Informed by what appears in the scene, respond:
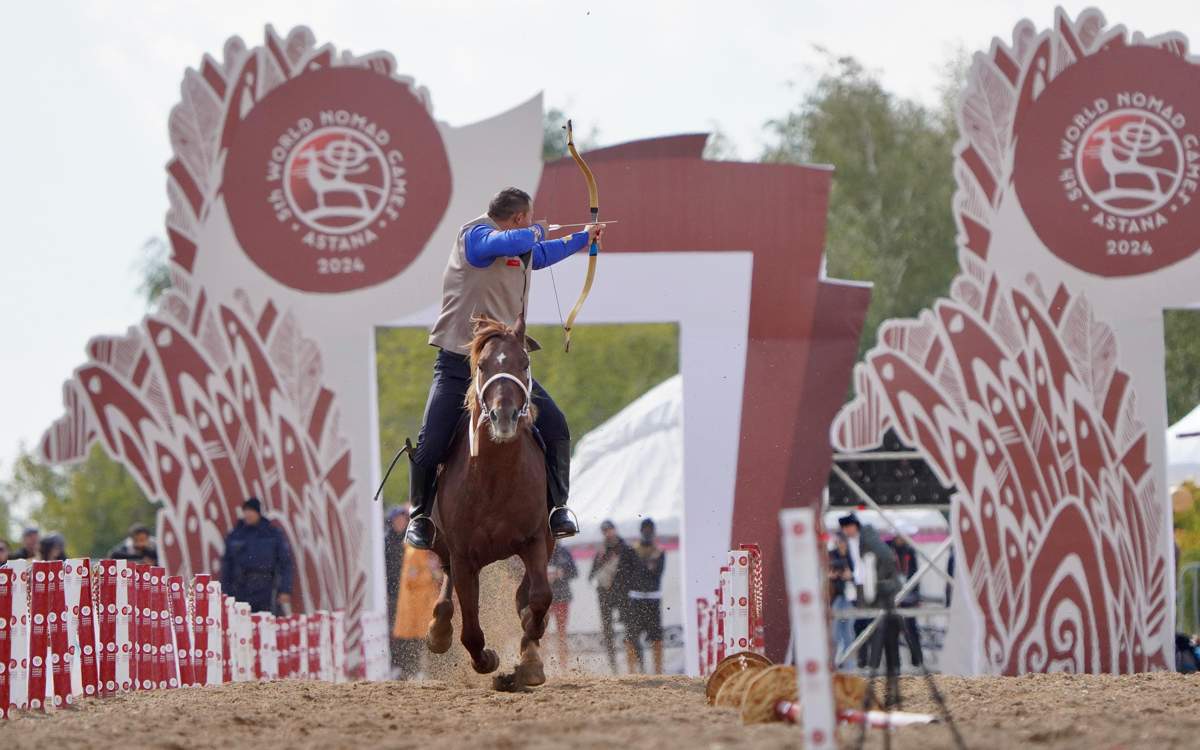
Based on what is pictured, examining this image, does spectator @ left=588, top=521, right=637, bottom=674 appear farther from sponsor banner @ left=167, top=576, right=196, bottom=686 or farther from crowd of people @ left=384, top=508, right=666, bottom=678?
sponsor banner @ left=167, top=576, right=196, bottom=686

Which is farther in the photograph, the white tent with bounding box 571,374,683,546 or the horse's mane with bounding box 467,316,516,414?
the white tent with bounding box 571,374,683,546

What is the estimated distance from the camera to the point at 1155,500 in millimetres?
19469

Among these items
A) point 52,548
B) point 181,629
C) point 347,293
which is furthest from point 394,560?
point 181,629

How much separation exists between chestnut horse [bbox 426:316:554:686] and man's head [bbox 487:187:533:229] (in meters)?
0.93

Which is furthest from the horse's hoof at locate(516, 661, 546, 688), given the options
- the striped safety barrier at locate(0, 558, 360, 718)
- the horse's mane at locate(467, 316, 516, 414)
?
the striped safety barrier at locate(0, 558, 360, 718)

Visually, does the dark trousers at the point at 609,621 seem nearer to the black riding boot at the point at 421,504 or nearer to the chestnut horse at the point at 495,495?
the black riding boot at the point at 421,504

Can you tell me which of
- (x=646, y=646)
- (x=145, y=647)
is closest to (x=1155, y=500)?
(x=646, y=646)

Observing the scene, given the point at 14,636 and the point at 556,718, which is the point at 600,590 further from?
the point at 556,718

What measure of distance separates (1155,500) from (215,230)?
11198 millimetres

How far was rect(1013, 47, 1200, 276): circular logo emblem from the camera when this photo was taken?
19547mm

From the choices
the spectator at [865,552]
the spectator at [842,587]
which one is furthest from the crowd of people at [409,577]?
the spectator at [865,552]

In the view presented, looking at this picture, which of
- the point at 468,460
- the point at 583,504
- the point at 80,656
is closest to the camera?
the point at 468,460

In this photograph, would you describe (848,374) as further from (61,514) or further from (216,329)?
(61,514)

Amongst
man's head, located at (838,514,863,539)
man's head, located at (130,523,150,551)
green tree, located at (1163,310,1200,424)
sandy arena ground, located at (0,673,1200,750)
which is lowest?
sandy arena ground, located at (0,673,1200,750)
